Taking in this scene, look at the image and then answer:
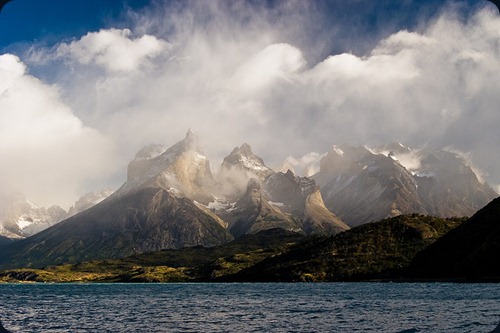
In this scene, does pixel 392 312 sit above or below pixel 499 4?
below

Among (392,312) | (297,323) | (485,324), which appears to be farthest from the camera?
(392,312)

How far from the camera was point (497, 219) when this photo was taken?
7810 inches

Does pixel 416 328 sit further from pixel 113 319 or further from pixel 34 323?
pixel 34 323

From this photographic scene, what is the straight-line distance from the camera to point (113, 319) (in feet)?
270

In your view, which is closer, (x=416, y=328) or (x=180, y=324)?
(x=416, y=328)

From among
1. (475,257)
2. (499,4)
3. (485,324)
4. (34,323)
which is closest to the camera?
(499,4)

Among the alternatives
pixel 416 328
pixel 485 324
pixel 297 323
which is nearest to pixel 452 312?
pixel 485 324

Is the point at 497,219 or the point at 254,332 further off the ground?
the point at 497,219

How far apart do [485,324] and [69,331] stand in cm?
5272

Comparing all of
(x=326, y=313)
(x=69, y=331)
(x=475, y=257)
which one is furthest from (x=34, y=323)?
(x=475, y=257)

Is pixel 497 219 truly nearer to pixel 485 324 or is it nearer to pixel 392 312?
pixel 392 312

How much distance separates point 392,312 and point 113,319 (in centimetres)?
4540

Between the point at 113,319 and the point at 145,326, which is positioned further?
the point at 113,319

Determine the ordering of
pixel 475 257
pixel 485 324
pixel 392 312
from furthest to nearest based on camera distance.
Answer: pixel 475 257, pixel 392 312, pixel 485 324
